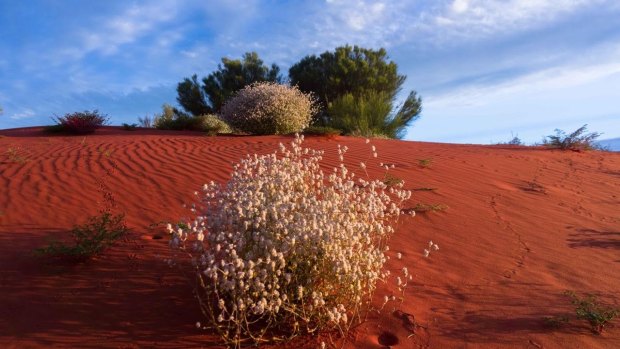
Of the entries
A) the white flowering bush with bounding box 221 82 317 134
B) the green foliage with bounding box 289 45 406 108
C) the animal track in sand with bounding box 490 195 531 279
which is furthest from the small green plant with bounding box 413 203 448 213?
the green foliage with bounding box 289 45 406 108

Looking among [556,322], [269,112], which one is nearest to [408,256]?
[556,322]

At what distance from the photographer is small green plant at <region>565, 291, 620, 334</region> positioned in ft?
12.6

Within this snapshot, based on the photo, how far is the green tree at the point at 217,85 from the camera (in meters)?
26.8

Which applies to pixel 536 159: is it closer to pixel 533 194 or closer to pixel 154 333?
pixel 533 194

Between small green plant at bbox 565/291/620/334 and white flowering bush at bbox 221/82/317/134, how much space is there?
11.1 meters

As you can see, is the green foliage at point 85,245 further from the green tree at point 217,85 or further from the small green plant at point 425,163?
the green tree at point 217,85

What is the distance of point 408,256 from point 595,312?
5.88ft

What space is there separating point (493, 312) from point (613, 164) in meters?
8.58

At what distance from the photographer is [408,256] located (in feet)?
17.2

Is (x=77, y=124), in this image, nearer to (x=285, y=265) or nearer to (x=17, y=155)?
(x=17, y=155)

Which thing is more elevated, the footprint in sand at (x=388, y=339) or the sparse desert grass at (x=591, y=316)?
the sparse desert grass at (x=591, y=316)

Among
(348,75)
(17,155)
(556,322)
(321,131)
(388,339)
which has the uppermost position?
(348,75)

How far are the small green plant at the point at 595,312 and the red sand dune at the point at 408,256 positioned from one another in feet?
0.26

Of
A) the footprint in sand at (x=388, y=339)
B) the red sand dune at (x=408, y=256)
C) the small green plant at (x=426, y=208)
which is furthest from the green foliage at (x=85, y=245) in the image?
the small green plant at (x=426, y=208)
